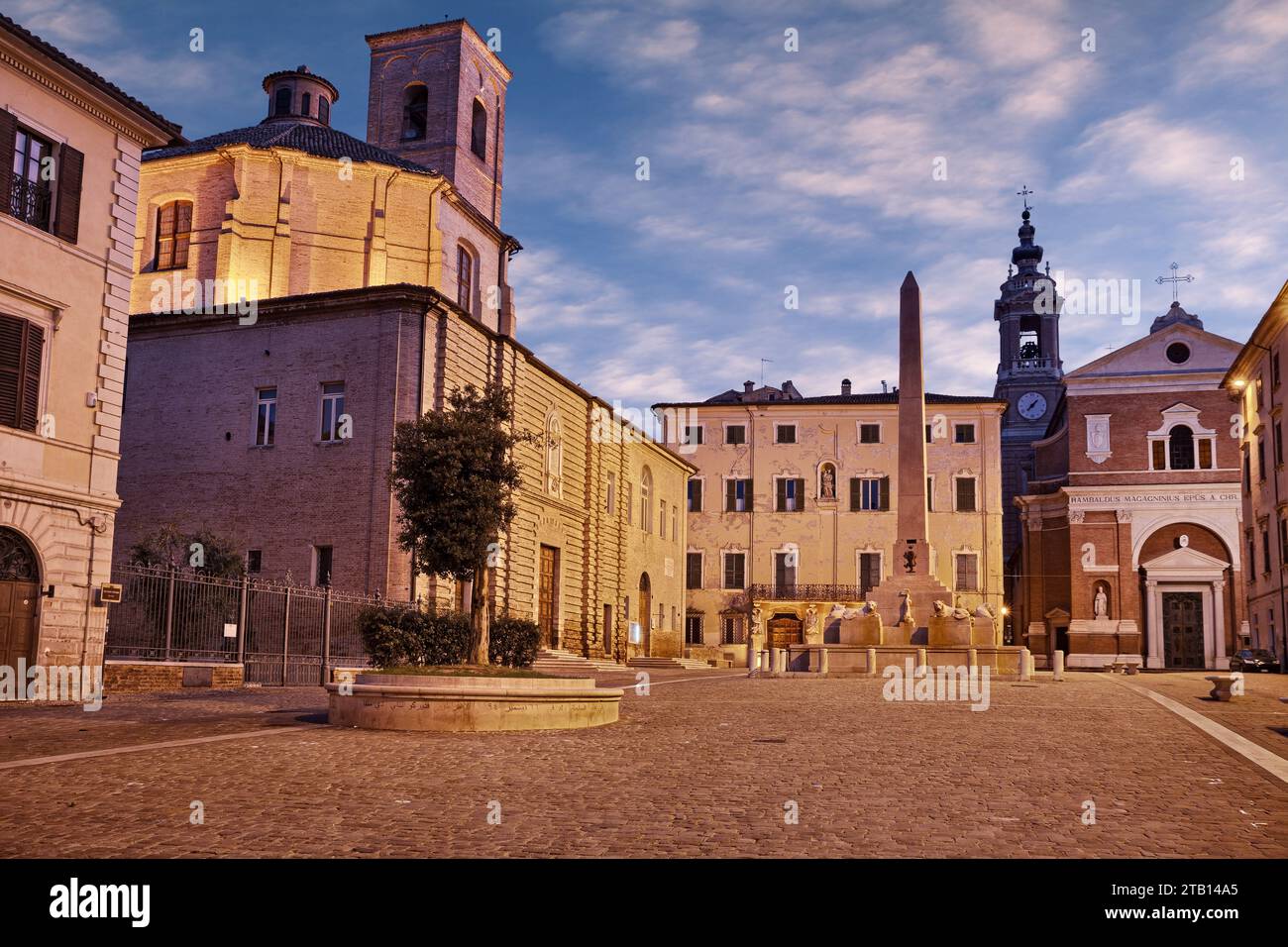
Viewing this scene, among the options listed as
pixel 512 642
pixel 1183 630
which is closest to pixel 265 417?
pixel 512 642

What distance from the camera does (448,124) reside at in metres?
37.7

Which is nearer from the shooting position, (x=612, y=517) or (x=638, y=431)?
(x=612, y=517)

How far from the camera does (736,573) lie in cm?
5728

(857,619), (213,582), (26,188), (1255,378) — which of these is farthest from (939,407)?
(26,188)

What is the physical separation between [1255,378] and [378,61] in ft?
109

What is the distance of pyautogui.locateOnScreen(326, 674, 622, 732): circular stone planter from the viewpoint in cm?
1237

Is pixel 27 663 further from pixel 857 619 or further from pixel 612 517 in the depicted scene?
pixel 612 517

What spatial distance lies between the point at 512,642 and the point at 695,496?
3449 centimetres

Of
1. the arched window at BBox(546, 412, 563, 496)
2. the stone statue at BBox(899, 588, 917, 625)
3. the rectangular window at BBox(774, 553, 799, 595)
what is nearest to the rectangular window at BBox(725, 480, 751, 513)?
the rectangular window at BBox(774, 553, 799, 595)

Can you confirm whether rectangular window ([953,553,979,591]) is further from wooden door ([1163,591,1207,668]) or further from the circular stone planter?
the circular stone planter

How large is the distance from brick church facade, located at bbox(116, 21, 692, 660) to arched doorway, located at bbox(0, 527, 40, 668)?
955 centimetres

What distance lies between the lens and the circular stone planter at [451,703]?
487 inches

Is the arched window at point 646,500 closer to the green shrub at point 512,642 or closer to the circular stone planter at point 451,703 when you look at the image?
the green shrub at point 512,642

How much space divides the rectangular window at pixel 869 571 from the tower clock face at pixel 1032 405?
39053 mm
